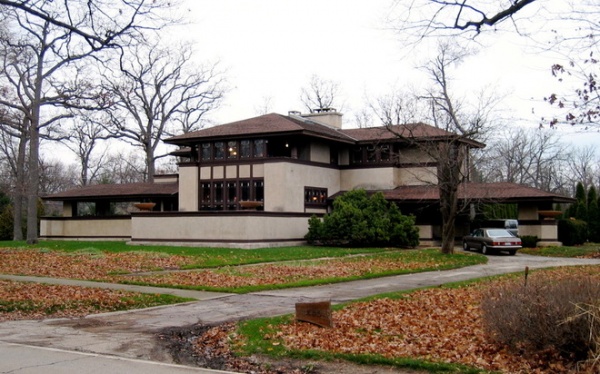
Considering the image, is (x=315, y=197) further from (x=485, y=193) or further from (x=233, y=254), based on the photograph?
(x=233, y=254)

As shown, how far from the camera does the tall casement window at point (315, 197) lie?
40938 mm

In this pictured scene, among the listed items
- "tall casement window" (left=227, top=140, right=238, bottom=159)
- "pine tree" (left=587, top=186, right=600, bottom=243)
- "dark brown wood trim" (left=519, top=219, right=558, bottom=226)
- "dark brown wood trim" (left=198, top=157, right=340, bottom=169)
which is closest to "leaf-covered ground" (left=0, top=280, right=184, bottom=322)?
"dark brown wood trim" (left=198, top=157, right=340, bottom=169)

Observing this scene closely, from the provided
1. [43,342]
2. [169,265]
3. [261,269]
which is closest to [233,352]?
[43,342]

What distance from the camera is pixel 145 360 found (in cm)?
981

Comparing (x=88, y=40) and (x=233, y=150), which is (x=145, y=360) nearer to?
(x=88, y=40)

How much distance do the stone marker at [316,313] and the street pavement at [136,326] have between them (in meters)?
2.08

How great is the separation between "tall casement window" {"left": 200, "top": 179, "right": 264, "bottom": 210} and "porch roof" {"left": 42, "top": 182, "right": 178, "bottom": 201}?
4512 millimetres

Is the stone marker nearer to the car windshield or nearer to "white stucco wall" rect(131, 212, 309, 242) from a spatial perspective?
"white stucco wall" rect(131, 212, 309, 242)

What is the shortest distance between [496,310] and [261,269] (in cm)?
1554

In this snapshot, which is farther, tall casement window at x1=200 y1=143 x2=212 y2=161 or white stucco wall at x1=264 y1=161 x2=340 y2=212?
tall casement window at x1=200 y1=143 x2=212 y2=161

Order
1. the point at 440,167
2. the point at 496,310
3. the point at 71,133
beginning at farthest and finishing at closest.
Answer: the point at 71,133 < the point at 440,167 < the point at 496,310

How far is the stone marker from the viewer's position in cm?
1166

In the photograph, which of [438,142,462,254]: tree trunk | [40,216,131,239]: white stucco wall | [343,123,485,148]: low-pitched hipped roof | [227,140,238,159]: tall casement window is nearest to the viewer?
[438,142,462,254]: tree trunk

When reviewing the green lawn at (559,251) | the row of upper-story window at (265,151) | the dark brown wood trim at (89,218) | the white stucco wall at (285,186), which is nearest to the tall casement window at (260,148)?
the row of upper-story window at (265,151)
